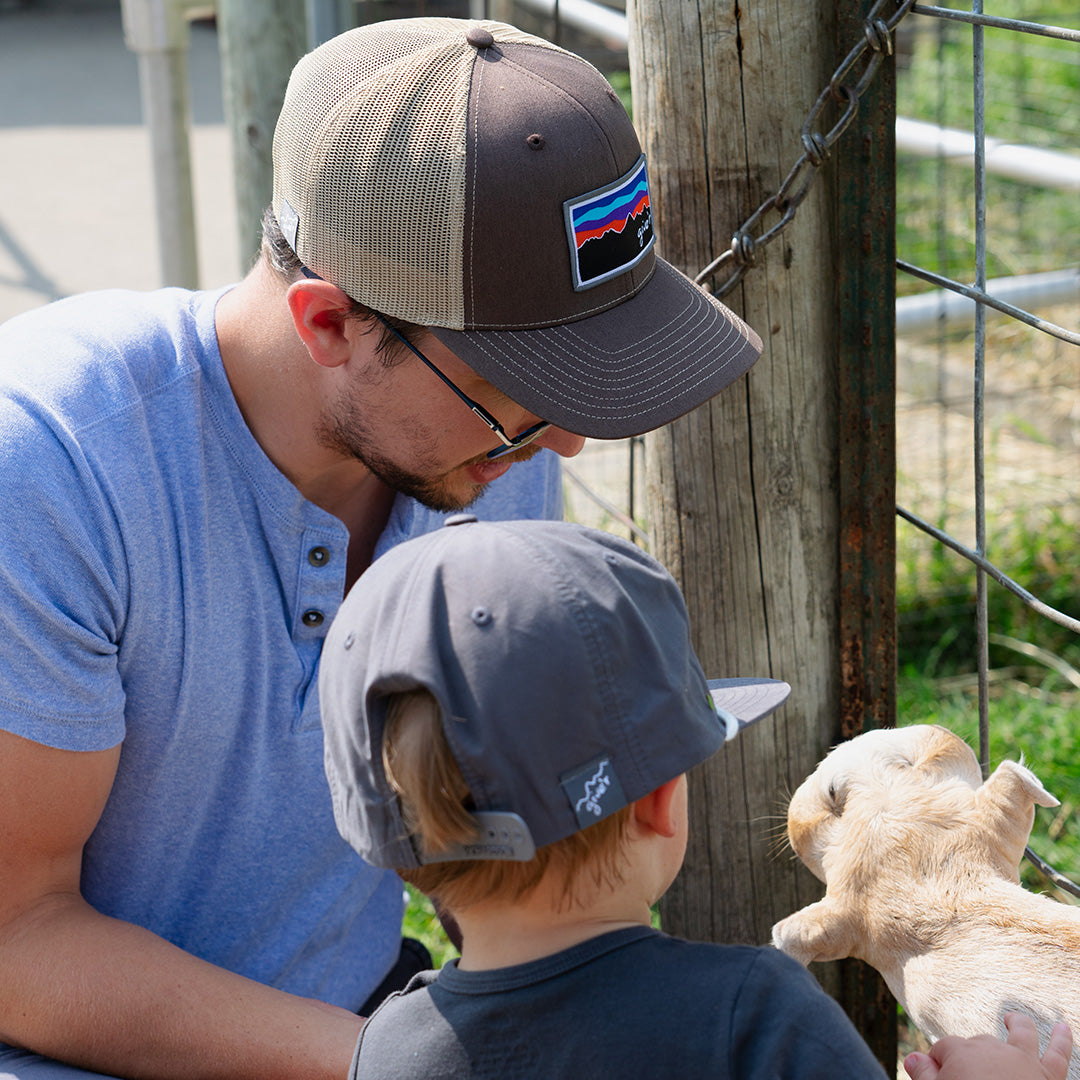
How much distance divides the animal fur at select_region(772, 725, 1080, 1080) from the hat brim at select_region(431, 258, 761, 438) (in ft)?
1.50

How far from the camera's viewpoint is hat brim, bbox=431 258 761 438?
148 cm

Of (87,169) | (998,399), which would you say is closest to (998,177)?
(998,399)

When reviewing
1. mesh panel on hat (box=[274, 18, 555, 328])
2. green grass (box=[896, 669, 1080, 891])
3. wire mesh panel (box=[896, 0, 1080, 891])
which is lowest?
green grass (box=[896, 669, 1080, 891])

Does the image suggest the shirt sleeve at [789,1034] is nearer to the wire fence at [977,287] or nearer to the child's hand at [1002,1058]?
the child's hand at [1002,1058]

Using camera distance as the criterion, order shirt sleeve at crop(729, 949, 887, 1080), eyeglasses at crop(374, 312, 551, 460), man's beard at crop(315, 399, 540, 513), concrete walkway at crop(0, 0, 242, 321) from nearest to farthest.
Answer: shirt sleeve at crop(729, 949, 887, 1080), eyeglasses at crop(374, 312, 551, 460), man's beard at crop(315, 399, 540, 513), concrete walkway at crop(0, 0, 242, 321)

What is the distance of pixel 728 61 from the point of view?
162 cm

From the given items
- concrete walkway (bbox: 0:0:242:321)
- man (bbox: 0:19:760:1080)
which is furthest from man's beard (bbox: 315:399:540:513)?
concrete walkway (bbox: 0:0:242:321)

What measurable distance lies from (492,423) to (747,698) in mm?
440

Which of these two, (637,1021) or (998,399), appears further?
(998,399)

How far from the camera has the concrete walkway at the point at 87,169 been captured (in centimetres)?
709

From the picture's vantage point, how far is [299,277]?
1.62 m

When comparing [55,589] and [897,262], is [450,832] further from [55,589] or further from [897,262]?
[897,262]

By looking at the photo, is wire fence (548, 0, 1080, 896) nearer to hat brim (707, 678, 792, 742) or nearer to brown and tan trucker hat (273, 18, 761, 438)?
brown and tan trucker hat (273, 18, 761, 438)

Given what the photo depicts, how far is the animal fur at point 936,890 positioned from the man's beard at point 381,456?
564 millimetres
